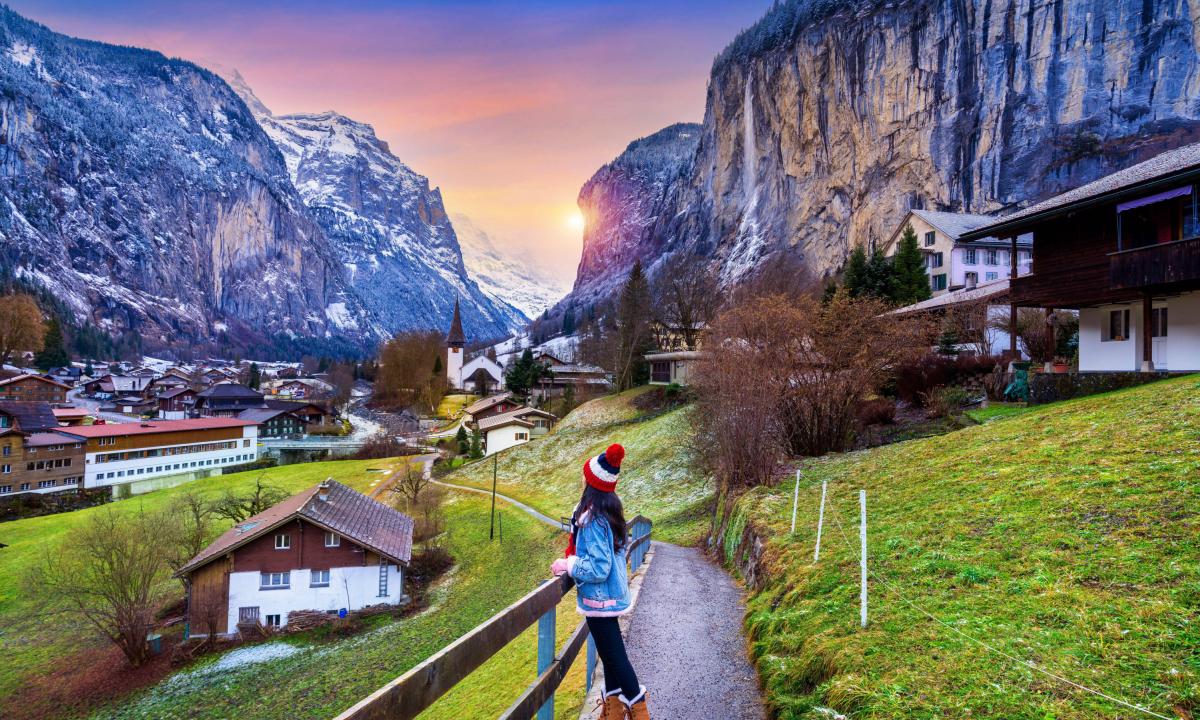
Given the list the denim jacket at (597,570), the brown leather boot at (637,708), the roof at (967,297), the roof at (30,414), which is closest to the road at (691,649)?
the brown leather boot at (637,708)

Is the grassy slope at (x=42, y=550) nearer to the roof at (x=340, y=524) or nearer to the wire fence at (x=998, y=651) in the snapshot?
the roof at (x=340, y=524)

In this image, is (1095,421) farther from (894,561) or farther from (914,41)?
(914,41)

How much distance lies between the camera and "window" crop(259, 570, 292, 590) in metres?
25.4

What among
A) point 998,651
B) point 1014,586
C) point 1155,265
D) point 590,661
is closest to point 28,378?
point 590,661

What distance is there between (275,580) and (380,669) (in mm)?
9157

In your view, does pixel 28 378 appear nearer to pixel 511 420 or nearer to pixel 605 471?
pixel 511 420

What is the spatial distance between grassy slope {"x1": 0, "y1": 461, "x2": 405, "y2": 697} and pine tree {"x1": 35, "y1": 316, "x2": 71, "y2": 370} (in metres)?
85.8

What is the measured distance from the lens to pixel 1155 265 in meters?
17.1

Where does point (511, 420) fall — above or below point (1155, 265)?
below

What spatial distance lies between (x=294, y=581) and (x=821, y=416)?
73.4 feet

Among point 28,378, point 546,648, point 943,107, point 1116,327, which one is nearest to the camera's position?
point 546,648

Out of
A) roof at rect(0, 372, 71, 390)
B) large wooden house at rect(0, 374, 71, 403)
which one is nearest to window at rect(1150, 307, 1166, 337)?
large wooden house at rect(0, 374, 71, 403)

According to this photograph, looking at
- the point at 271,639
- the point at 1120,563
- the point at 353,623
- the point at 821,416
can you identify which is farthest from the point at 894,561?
the point at 271,639

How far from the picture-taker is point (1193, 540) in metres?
6.07
